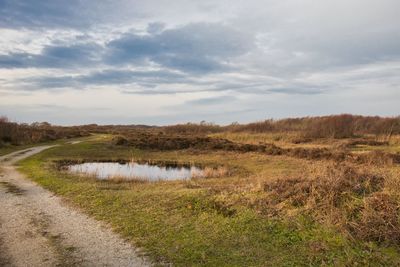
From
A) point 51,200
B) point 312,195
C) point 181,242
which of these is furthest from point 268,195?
point 51,200

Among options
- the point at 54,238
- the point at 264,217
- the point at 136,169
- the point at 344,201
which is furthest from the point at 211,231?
the point at 136,169

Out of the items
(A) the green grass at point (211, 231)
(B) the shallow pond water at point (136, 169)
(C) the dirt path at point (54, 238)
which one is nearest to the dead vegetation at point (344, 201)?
(A) the green grass at point (211, 231)

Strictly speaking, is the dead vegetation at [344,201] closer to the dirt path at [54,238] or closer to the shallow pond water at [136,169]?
A: the dirt path at [54,238]

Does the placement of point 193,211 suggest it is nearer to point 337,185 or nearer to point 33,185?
point 337,185

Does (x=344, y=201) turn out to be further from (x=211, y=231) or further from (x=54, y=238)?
(x=54, y=238)

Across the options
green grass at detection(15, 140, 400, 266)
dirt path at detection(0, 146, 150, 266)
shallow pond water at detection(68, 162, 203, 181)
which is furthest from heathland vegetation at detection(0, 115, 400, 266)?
shallow pond water at detection(68, 162, 203, 181)

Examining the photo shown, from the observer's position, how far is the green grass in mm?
7000

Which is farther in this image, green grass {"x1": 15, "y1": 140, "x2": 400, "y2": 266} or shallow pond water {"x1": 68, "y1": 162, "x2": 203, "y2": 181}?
shallow pond water {"x1": 68, "y1": 162, "x2": 203, "y2": 181}

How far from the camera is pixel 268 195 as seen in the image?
10344 millimetres

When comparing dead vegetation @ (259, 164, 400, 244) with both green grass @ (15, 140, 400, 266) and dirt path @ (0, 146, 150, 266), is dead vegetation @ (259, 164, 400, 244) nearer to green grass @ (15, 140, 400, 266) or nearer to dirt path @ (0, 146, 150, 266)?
green grass @ (15, 140, 400, 266)

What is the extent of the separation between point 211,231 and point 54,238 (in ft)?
10.3

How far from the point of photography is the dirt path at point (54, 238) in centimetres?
710

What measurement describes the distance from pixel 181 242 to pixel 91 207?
3.94m

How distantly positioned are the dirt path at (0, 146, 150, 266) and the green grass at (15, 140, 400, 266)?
410mm
